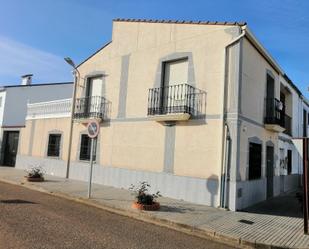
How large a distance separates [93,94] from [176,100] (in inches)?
220

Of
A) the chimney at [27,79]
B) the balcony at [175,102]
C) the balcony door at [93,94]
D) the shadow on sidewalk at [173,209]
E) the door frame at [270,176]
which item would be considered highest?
the chimney at [27,79]

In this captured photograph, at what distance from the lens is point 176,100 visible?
1192cm

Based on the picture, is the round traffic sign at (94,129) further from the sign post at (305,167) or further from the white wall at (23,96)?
the white wall at (23,96)

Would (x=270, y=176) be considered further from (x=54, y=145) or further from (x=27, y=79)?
(x=27, y=79)

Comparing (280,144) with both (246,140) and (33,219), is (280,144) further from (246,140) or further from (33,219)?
(33,219)

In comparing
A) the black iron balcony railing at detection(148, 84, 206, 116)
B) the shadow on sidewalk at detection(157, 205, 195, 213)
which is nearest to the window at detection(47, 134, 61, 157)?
the black iron balcony railing at detection(148, 84, 206, 116)

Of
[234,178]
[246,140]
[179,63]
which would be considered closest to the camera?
[234,178]

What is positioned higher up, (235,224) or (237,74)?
(237,74)

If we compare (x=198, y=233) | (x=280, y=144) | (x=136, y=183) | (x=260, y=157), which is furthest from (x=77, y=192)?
(x=280, y=144)

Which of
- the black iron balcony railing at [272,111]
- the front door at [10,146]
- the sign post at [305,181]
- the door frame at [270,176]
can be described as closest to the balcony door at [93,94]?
the black iron balcony railing at [272,111]

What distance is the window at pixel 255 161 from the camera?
11.6 m

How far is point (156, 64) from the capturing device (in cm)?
1292

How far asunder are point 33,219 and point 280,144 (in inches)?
484

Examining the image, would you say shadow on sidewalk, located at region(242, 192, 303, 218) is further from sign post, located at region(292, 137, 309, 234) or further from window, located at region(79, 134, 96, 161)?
window, located at region(79, 134, 96, 161)
